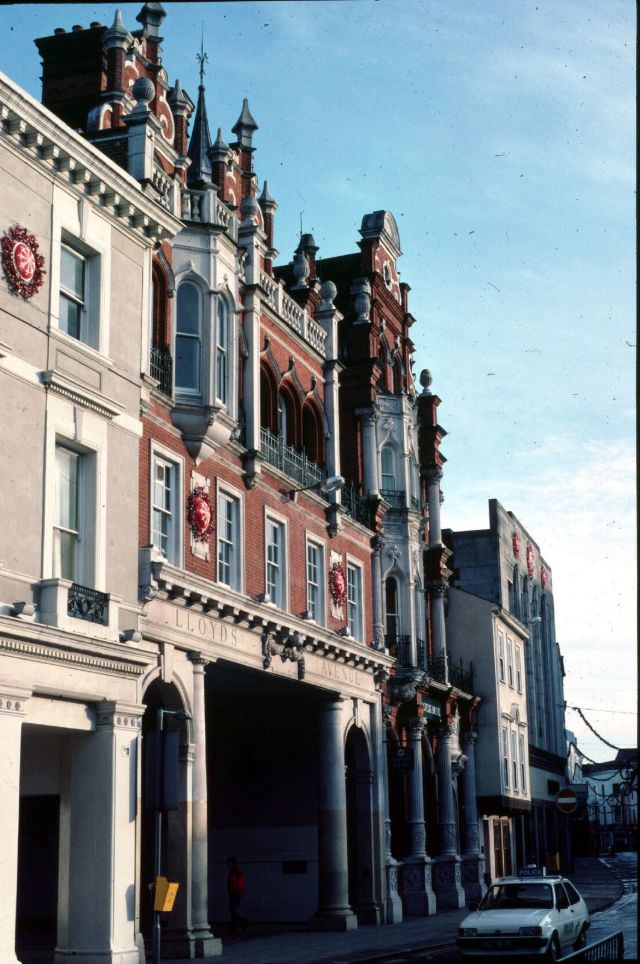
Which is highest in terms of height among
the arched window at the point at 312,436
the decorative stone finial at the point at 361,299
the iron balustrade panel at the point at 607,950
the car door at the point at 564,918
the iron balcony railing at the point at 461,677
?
the decorative stone finial at the point at 361,299

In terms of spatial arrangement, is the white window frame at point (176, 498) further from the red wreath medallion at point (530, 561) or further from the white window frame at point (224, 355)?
the red wreath medallion at point (530, 561)

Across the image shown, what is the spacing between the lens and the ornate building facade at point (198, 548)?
19328 millimetres

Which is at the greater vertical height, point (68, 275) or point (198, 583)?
point (68, 275)

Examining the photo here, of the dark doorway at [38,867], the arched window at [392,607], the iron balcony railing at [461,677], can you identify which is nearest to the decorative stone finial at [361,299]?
the arched window at [392,607]

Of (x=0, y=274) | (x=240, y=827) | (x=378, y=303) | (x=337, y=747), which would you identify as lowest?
(x=240, y=827)

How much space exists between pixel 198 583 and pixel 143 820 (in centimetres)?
717

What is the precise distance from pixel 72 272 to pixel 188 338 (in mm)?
4901

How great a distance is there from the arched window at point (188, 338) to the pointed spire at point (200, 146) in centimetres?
323

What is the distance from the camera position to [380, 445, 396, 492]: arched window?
39719mm

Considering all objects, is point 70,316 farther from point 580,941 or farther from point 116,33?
point 580,941

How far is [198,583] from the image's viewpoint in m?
24.0

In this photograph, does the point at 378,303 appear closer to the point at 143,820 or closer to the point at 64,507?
the point at 143,820

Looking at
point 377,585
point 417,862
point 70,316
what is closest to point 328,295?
point 377,585

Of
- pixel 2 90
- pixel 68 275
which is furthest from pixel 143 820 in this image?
pixel 2 90
